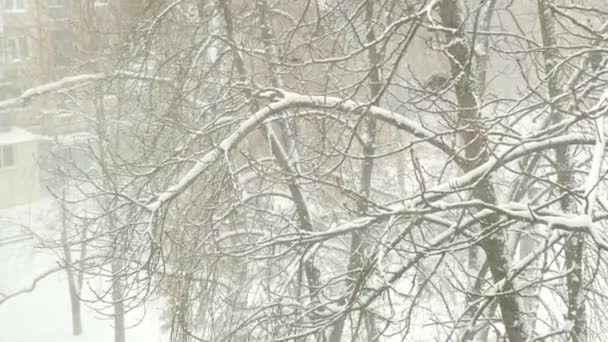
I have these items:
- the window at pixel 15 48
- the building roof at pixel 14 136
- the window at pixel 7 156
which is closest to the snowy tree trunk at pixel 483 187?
the window at pixel 15 48

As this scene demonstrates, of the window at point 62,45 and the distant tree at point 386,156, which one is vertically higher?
the window at point 62,45

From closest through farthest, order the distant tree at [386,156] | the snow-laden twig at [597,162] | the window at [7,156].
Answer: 1. the snow-laden twig at [597,162]
2. the distant tree at [386,156]
3. the window at [7,156]

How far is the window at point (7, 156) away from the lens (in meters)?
27.1

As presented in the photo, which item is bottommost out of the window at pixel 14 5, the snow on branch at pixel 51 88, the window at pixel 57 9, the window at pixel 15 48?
the snow on branch at pixel 51 88

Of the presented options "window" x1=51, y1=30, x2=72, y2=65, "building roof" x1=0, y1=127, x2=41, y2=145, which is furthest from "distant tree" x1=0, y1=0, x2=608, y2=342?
"building roof" x1=0, y1=127, x2=41, y2=145

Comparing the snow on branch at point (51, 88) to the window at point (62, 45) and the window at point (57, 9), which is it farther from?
the window at point (57, 9)

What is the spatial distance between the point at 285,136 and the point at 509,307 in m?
3.74

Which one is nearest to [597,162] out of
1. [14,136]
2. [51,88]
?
[51,88]

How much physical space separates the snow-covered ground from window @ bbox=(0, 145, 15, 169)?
3986 mm

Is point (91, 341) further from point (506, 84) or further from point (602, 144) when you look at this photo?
point (602, 144)

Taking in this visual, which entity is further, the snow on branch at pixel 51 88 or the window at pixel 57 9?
the window at pixel 57 9

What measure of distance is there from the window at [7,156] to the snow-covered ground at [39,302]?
3986 millimetres

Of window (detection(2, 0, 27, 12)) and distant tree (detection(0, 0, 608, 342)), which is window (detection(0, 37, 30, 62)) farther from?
distant tree (detection(0, 0, 608, 342))

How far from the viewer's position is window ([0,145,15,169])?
2709 centimetres
